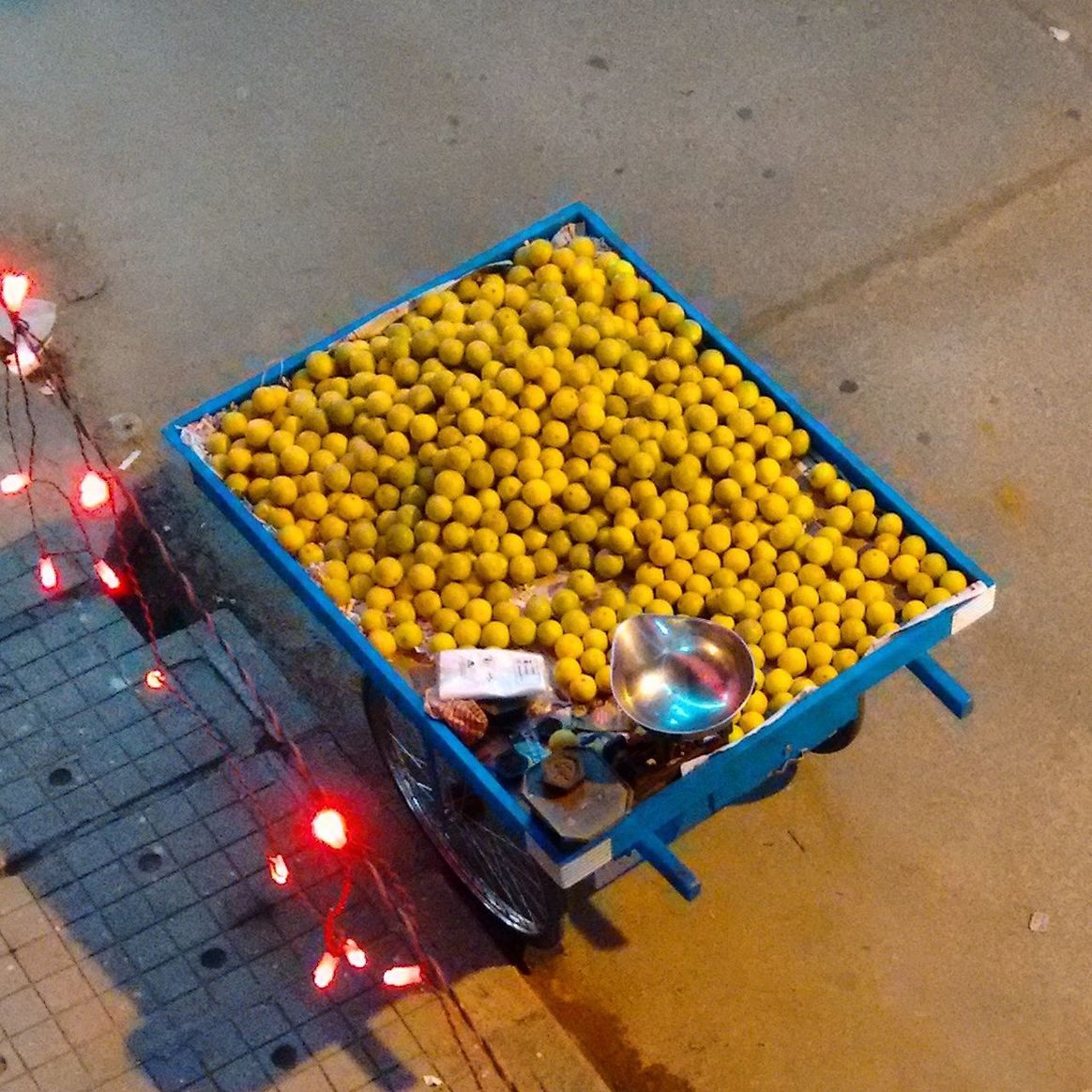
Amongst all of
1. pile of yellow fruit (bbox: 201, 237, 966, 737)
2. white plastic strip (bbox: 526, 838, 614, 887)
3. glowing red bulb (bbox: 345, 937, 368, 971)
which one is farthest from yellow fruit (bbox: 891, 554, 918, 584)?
glowing red bulb (bbox: 345, 937, 368, 971)

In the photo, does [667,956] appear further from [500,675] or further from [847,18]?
[847,18]

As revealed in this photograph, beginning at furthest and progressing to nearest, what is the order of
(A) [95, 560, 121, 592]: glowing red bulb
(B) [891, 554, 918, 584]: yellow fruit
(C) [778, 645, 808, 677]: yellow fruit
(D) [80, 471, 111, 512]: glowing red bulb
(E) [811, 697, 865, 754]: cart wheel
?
1. (D) [80, 471, 111, 512]: glowing red bulb
2. (A) [95, 560, 121, 592]: glowing red bulb
3. (E) [811, 697, 865, 754]: cart wheel
4. (B) [891, 554, 918, 584]: yellow fruit
5. (C) [778, 645, 808, 677]: yellow fruit

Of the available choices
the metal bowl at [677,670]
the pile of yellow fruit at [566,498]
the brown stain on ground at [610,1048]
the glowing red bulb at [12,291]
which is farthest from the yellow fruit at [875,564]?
the glowing red bulb at [12,291]

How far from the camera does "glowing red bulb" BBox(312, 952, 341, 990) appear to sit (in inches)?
141

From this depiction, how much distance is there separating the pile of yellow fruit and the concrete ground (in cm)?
94

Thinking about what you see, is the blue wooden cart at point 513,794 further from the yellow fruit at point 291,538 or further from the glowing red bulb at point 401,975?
the glowing red bulb at point 401,975

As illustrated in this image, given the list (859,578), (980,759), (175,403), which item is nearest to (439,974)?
(859,578)

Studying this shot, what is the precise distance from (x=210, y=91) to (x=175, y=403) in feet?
5.65

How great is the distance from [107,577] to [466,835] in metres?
1.43

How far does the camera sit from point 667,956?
154 inches

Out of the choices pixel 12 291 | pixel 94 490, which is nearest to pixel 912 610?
pixel 94 490

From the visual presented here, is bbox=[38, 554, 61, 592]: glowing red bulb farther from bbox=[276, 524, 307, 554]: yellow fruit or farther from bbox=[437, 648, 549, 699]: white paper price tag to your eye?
bbox=[437, 648, 549, 699]: white paper price tag

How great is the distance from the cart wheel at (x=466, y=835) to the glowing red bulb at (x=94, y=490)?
125cm

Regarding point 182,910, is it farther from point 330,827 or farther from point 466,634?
point 466,634
